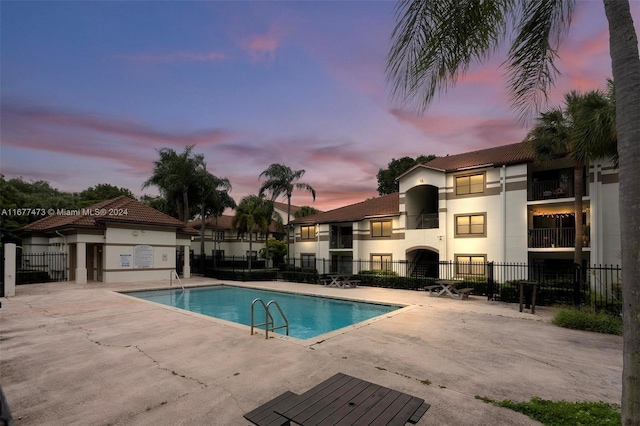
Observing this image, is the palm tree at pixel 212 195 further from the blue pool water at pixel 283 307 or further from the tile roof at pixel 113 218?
the blue pool water at pixel 283 307

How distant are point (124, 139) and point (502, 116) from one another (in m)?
24.9

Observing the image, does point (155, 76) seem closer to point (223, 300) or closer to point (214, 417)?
point (223, 300)

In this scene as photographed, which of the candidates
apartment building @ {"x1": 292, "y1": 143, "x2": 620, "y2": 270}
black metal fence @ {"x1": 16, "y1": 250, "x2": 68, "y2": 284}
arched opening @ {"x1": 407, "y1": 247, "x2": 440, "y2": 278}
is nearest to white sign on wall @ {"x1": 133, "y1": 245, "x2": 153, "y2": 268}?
black metal fence @ {"x1": 16, "y1": 250, "x2": 68, "y2": 284}

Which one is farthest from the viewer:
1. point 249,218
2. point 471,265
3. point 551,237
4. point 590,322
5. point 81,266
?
point 249,218

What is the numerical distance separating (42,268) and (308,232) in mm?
23768

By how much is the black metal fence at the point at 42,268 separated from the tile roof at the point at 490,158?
98.0 ft

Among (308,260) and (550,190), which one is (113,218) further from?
(550,190)

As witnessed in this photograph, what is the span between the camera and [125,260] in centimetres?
2283

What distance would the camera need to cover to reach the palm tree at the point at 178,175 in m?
33.8

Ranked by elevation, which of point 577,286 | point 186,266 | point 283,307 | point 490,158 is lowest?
point 283,307

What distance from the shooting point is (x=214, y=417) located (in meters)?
4.43

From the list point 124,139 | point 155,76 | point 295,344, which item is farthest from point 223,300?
point 124,139

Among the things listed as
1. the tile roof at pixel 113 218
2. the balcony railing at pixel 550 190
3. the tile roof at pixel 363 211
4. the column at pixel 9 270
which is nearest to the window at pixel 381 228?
the tile roof at pixel 363 211

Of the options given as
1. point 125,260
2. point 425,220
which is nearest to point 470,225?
point 425,220
